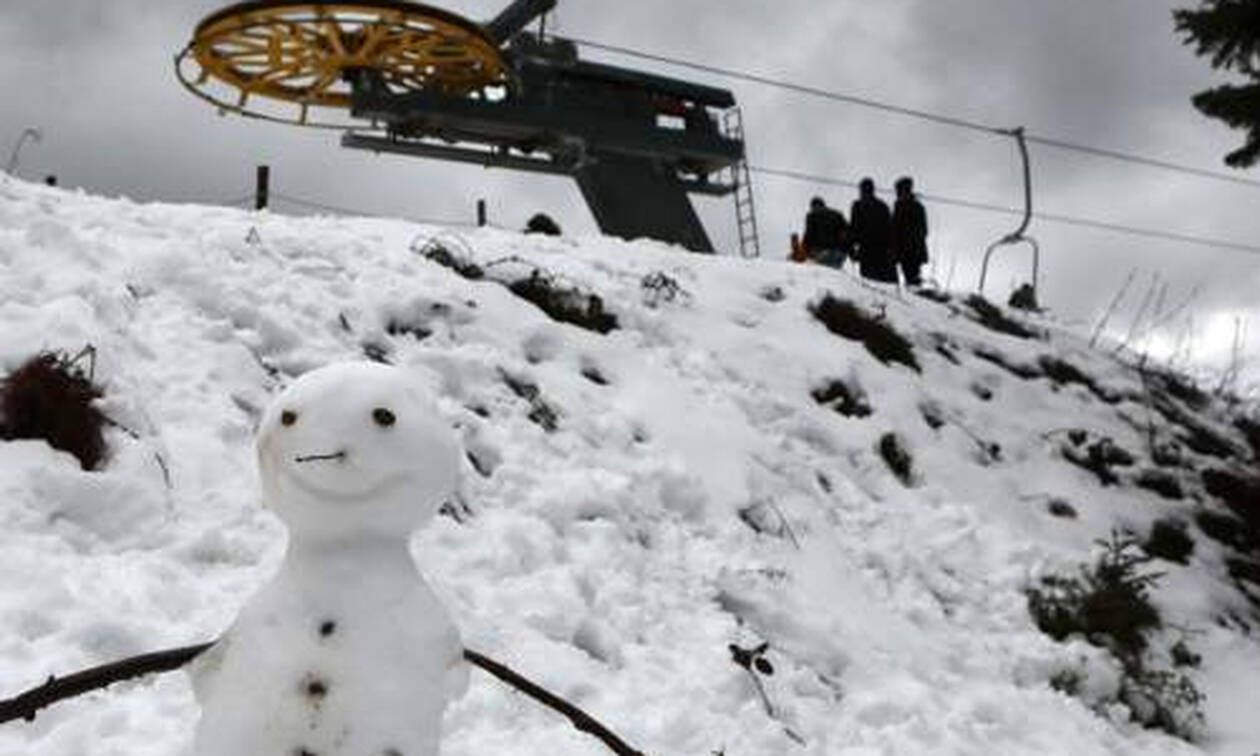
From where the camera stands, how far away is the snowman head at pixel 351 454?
6.38 ft

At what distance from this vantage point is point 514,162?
51.3 ft

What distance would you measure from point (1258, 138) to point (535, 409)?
5.63 meters

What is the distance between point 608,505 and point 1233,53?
19.5 ft

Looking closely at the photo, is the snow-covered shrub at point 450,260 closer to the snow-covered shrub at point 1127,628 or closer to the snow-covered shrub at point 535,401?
the snow-covered shrub at point 535,401

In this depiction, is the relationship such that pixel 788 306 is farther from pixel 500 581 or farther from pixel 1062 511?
pixel 500 581

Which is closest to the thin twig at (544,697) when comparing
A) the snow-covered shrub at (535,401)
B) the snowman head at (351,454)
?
the snowman head at (351,454)

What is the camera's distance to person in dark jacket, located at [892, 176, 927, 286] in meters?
12.5

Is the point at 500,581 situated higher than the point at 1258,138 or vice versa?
the point at 1258,138

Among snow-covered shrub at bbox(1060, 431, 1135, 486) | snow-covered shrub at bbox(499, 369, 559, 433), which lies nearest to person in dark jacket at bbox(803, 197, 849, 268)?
snow-covered shrub at bbox(1060, 431, 1135, 486)

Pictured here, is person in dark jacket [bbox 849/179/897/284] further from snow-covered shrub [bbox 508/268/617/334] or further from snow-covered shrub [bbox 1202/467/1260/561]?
snow-covered shrub [bbox 508/268/617/334]

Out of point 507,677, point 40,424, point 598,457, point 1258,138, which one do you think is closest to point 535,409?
point 598,457

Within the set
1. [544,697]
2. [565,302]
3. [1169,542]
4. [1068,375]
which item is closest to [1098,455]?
[1169,542]

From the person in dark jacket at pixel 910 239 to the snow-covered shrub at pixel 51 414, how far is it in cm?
943

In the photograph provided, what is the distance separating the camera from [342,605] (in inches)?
76.9
